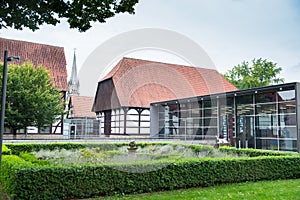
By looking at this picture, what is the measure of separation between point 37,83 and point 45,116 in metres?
2.46

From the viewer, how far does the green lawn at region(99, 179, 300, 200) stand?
6676 millimetres

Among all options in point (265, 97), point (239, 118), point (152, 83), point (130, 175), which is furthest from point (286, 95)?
point (152, 83)

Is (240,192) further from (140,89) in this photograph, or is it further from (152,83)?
(152,83)

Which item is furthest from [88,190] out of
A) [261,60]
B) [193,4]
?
[261,60]

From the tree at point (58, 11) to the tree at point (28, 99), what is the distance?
15.4 metres

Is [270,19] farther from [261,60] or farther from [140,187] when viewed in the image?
[261,60]

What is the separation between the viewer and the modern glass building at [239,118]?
1673 centimetres

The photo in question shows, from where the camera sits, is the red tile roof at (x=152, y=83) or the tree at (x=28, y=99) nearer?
the tree at (x=28, y=99)

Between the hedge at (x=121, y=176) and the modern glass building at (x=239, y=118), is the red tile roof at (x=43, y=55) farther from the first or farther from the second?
the hedge at (x=121, y=176)

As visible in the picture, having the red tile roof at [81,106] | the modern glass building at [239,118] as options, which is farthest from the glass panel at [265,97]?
the red tile roof at [81,106]

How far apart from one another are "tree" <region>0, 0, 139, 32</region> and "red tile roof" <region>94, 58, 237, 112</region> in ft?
67.5

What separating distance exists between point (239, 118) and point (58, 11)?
17130 millimetres

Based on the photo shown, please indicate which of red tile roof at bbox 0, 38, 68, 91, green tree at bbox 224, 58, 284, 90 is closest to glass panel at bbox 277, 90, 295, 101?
red tile roof at bbox 0, 38, 68, 91

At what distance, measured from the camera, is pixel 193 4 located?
1000cm
